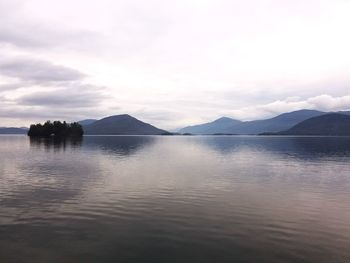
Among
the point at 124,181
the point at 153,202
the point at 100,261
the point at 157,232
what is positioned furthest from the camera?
the point at 124,181

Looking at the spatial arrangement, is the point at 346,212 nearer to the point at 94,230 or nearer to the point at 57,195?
the point at 94,230

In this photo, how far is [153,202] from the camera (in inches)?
1809

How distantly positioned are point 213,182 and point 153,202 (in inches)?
845

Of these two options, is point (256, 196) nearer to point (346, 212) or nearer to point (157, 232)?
point (346, 212)

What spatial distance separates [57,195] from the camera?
50312 mm

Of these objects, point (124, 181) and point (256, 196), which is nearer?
point (256, 196)

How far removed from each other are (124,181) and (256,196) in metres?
25.2

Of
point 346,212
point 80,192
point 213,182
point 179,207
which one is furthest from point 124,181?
point 346,212

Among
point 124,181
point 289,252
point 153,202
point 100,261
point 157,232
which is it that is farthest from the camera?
point 124,181

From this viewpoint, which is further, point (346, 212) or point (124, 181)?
point (124, 181)

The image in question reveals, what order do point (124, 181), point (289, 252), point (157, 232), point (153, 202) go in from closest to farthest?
point (289, 252)
point (157, 232)
point (153, 202)
point (124, 181)

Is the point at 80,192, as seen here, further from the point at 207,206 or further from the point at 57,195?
the point at 207,206

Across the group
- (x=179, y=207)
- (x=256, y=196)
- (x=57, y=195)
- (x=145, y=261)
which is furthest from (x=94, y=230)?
(x=256, y=196)

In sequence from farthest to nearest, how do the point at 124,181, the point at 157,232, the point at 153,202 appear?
the point at 124,181 → the point at 153,202 → the point at 157,232
